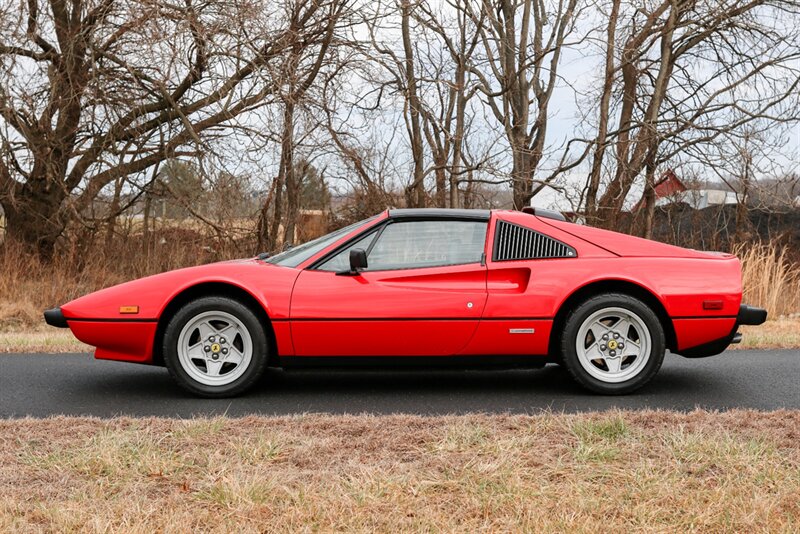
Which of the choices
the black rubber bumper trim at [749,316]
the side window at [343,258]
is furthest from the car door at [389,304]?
the black rubber bumper trim at [749,316]

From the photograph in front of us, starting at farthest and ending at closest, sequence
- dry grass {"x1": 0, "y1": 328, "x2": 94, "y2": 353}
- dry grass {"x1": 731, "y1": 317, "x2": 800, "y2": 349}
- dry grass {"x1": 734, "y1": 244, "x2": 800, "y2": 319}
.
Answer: dry grass {"x1": 734, "y1": 244, "x2": 800, "y2": 319} < dry grass {"x1": 731, "y1": 317, "x2": 800, "y2": 349} < dry grass {"x1": 0, "y1": 328, "x2": 94, "y2": 353}

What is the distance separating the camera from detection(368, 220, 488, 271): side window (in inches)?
241

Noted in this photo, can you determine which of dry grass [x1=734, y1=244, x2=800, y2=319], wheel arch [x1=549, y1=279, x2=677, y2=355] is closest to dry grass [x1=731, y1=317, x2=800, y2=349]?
dry grass [x1=734, y1=244, x2=800, y2=319]

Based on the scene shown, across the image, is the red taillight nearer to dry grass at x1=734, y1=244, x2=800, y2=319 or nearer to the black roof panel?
the black roof panel

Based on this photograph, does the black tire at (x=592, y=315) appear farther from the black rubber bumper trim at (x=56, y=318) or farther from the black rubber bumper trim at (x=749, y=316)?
the black rubber bumper trim at (x=56, y=318)

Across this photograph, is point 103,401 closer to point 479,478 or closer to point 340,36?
point 479,478

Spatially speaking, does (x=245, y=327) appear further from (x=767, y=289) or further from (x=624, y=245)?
(x=767, y=289)

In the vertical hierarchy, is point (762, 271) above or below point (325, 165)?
below

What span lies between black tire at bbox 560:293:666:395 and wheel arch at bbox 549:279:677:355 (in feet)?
0.20

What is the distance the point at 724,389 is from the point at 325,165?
35.3ft

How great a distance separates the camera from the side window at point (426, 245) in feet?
20.1

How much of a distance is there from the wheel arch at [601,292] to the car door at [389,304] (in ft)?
1.92

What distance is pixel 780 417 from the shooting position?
523 cm

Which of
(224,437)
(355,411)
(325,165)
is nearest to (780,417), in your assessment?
(355,411)
